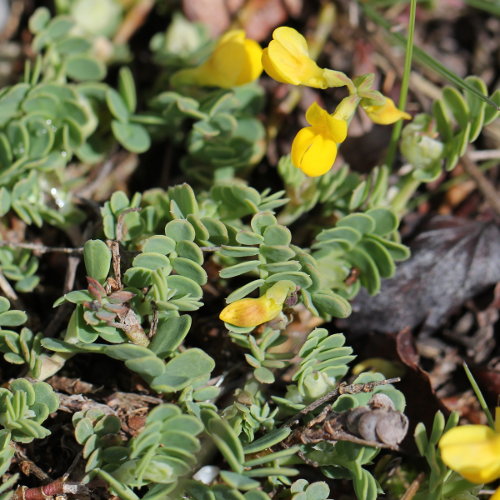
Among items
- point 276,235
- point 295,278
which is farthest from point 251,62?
point 295,278

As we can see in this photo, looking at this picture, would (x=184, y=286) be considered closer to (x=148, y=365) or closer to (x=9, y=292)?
(x=148, y=365)

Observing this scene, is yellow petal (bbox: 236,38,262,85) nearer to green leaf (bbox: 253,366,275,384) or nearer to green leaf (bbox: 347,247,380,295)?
green leaf (bbox: 347,247,380,295)

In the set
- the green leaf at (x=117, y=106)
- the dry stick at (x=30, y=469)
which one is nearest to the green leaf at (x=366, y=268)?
the green leaf at (x=117, y=106)

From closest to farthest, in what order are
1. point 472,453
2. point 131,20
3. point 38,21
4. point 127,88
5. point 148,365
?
1. point 472,453
2. point 148,365
3. point 127,88
4. point 38,21
5. point 131,20

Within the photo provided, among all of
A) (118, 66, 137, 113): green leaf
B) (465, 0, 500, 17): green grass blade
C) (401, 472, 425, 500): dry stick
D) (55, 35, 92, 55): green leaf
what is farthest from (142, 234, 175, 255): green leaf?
(465, 0, 500, 17): green grass blade

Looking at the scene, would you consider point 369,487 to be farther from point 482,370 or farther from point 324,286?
point 482,370

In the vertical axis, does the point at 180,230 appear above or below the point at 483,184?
above

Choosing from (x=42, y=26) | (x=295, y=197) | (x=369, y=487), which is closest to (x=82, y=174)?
(x=42, y=26)
